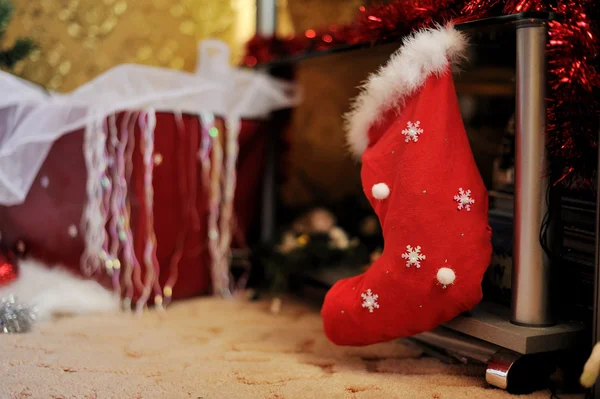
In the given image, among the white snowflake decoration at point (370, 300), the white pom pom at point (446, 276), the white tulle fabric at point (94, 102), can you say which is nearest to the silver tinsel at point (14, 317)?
the white tulle fabric at point (94, 102)

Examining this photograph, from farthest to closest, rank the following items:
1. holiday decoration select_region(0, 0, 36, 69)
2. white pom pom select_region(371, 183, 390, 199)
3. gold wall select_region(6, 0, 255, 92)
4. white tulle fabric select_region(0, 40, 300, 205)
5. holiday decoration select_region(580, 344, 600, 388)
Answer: gold wall select_region(6, 0, 255, 92) < holiday decoration select_region(0, 0, 36, 69) < white tulle fabric select_region(0, 40, 300, 205) < white pom pom select_region(371, 183, 390, 199) < holiday decoration select_region(580, 344, 600, 388)

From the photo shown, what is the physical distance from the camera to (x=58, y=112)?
1.34 metres

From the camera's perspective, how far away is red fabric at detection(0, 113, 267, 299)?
140 cm

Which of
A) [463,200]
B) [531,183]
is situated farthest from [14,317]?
[531,183]

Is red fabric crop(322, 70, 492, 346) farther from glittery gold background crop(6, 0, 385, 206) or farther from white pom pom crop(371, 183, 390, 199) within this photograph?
glittery gold background crop(6, 0, 385, 206)

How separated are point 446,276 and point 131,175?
81 centimetres

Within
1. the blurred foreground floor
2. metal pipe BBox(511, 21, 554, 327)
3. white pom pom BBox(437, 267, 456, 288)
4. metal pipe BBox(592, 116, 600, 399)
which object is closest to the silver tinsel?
the blurred foreground floor

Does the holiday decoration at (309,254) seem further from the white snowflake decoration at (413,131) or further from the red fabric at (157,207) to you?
the white snowflake decoration at (413,131)

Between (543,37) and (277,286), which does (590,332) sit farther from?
(277,286)

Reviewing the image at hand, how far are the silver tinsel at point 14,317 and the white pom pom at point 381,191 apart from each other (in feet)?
2.43

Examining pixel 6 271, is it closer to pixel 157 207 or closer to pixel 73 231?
pixel 73 231

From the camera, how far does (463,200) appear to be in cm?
100

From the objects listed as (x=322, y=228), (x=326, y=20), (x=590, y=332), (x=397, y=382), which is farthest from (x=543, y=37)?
(x=326, y=20)

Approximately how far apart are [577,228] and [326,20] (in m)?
1.29
